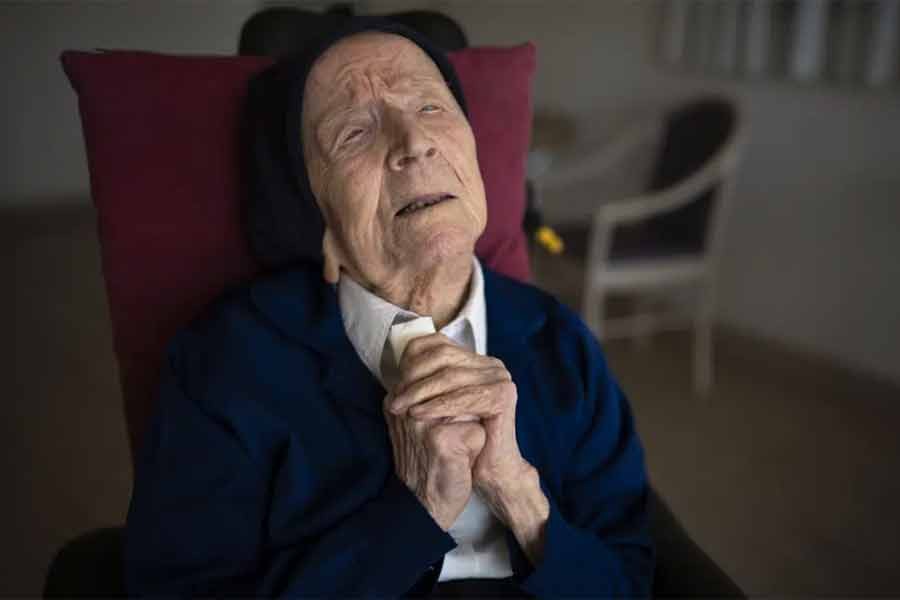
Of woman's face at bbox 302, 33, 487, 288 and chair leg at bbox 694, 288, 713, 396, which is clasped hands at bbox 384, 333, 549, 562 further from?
chair leg at bbox 694, 288, 713, 396

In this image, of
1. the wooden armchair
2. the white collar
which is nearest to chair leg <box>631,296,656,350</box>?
the wooden armchair

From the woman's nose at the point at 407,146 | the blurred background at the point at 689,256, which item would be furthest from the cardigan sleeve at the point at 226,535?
the woman's nose at the point at 407,146

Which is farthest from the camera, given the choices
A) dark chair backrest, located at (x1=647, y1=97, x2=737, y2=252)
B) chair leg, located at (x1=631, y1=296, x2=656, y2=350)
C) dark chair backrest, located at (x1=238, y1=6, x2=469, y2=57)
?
chair leg, located at (x1=631, y1=296, x2=656, y2=350)

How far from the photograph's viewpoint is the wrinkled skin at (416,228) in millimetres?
846

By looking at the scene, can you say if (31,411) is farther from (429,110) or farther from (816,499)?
(816,499)

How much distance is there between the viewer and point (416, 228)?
2.93 ft

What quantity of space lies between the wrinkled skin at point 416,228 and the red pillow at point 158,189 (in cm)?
Result: 15

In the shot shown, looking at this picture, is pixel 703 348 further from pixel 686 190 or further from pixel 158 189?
pixel 158 189

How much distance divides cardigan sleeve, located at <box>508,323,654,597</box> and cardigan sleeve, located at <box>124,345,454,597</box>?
0.51 ft

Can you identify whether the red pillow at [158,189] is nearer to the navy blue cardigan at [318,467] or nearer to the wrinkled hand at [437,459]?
the navy blue cardigan at [318,467]

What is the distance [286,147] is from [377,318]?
227 mm

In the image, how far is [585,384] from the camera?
106 cm

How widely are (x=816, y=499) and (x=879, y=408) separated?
0.59 meters

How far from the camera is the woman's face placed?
90 centimetres
